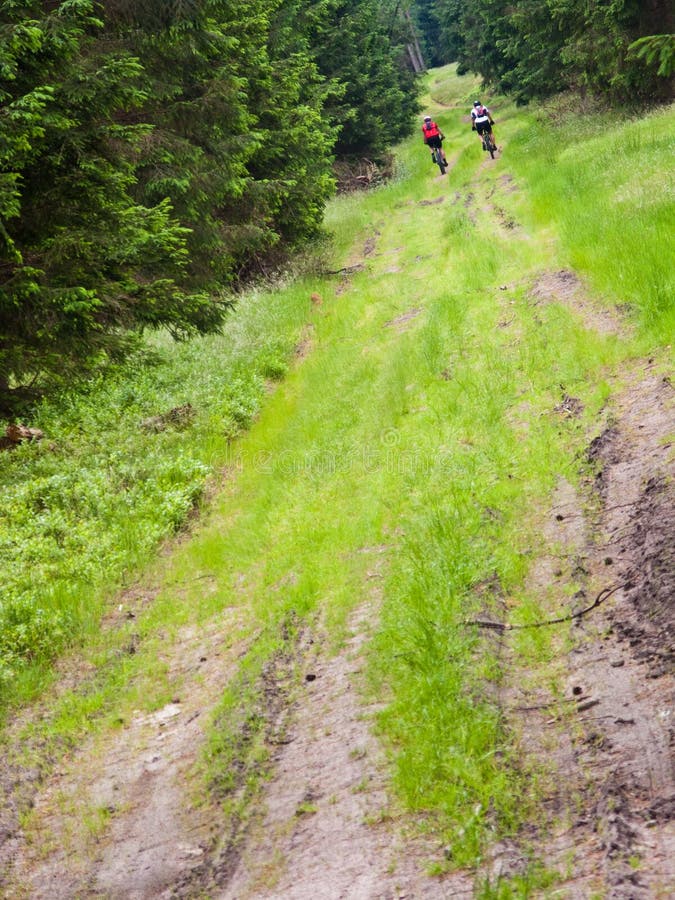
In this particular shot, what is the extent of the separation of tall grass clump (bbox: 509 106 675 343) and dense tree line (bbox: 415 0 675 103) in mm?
1243

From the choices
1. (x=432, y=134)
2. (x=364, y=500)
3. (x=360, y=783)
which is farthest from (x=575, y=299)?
(x=432, y=134)

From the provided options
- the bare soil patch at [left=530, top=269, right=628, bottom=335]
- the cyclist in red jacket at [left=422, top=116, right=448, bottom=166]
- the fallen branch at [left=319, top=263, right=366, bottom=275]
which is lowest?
the bare soil patch at [left=530, top=269, right=628, bottom=335]

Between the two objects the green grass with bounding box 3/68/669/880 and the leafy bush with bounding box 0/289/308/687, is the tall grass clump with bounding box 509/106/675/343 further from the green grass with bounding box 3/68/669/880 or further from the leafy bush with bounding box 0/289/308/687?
the leafy bush with bounding box 0/289/308/687

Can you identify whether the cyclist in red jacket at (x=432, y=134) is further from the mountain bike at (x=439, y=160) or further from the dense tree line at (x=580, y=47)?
the dense tree line at (x=580, y=47)

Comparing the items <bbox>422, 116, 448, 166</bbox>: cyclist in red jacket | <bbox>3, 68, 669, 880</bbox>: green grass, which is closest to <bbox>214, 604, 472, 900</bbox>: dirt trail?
<bbox>3, 68, 669, 880</bbox>: green grass

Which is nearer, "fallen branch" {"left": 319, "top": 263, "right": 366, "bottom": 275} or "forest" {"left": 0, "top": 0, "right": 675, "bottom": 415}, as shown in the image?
"forest" {"left": 0, "top": 0, "right": 675, "bottom": 415}

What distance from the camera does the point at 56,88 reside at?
26.3ft

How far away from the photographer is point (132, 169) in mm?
9367

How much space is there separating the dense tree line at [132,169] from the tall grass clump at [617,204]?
18.1 ft

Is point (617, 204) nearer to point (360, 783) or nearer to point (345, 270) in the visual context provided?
point (345, 270)

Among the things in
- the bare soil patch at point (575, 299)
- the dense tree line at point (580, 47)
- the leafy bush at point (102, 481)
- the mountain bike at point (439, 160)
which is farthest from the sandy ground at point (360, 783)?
the mountain bike at point (439, 160)

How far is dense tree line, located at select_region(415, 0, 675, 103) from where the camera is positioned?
1862cm

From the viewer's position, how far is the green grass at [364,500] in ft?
14.0

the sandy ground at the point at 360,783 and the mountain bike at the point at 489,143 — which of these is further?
the mountain bike at the point at 489,143
